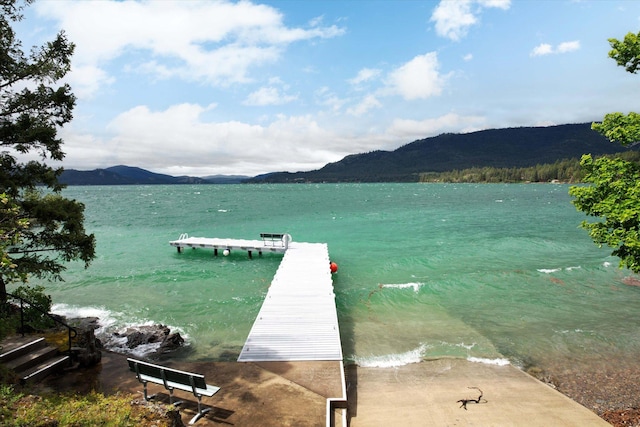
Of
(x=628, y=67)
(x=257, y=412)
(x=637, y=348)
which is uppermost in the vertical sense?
(x=628, y=67)

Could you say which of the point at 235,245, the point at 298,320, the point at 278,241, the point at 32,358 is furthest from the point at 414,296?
the point at 235,245

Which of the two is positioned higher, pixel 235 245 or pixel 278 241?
pixel 278 241

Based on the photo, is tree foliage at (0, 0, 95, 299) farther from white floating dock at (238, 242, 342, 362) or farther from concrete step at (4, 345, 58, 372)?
white floating dock at (238, 242, 342, 362)

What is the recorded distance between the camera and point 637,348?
45.3ft

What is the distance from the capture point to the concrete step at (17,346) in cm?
909

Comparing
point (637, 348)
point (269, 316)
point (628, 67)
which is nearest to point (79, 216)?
point (269, 316)

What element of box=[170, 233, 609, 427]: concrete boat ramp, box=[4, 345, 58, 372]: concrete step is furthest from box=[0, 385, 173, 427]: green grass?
box=[4, 345, 58, 372]: concrete step

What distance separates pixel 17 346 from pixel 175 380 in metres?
5.34

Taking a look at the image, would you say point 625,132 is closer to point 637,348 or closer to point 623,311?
point 637,348

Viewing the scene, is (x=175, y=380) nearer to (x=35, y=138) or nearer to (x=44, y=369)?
(x=44, y=369)

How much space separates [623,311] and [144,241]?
4301 cm

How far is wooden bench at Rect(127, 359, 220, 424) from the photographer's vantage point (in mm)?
7848

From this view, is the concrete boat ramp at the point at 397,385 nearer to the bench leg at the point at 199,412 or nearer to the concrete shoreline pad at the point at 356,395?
the concrete shoreline pad at the point at 356,395

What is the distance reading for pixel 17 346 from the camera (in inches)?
379
